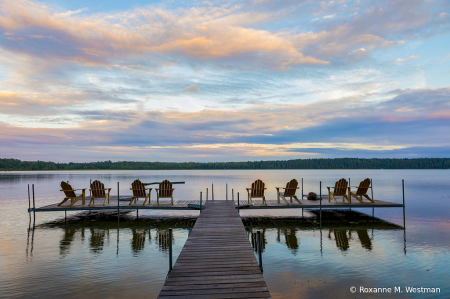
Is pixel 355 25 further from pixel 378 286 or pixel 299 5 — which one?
pixel 378 286

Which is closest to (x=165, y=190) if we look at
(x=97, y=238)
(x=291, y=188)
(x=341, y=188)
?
(x=97, y=238)

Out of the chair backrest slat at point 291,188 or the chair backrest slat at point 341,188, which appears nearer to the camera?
the chair backrest slat at point 291,188

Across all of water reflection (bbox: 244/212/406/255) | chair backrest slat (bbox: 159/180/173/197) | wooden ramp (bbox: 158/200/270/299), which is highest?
chair backrest slat (bbox: 159/180/173/197)

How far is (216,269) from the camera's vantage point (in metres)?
5.34

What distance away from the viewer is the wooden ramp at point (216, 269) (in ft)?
14.4

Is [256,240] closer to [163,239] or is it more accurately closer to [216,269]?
[163,239]

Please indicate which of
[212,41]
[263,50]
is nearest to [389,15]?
[263,50]

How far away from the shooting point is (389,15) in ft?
48.4

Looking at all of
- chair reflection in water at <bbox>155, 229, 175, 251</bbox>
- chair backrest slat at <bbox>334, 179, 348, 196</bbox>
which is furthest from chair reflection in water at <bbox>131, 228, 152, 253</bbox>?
chair backrest slat at <bbox>334, 179, 348, 196</bbox>

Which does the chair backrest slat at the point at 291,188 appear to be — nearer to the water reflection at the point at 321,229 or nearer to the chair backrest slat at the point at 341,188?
the water reflection at the point at 321,229

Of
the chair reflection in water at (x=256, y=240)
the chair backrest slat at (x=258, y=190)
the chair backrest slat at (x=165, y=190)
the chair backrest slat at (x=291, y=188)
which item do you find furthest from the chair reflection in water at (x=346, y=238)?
the chair backrest slat at (x=165, y=190)

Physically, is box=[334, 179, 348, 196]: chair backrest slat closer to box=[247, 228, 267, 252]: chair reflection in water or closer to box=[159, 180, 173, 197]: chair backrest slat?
box=[247, 228, 267, 252]: chair reflection in water

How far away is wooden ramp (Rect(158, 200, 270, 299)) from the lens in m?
4.40

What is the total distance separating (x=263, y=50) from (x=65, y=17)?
11.4 meters
